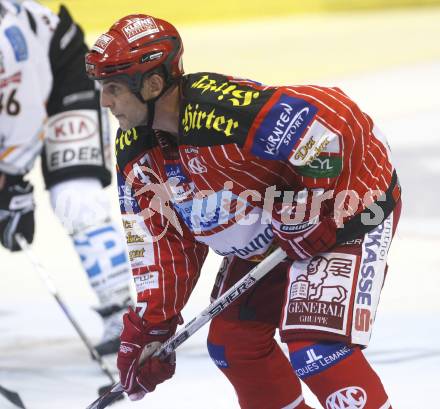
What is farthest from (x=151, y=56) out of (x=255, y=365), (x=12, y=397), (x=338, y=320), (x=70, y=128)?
(x=70, y=128)

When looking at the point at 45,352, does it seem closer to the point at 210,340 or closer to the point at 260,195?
the point at 210,340

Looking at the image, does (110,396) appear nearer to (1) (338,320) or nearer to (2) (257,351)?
(2) (257,351)

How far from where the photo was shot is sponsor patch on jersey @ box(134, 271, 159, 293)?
3615 mm

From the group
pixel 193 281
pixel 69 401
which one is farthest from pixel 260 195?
pixel 69 401

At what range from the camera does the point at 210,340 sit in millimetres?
3635

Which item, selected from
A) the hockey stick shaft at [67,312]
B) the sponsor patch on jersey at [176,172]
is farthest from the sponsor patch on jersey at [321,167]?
the hockey stick shaft at [67,312]

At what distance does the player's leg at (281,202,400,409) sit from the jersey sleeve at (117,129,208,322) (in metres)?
0.45

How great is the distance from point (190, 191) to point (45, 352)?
206cm

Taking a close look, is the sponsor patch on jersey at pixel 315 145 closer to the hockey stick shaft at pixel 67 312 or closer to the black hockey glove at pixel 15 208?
the hockey stick shaft at pixel 67 312

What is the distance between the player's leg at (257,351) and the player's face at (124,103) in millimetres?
685

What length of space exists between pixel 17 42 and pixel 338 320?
8.10 feet

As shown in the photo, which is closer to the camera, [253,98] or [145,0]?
[253,98]

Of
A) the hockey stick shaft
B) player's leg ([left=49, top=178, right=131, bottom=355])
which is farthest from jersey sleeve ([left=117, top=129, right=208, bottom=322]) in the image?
player's leg ([left=49, top=178, right=131, bottom=355])

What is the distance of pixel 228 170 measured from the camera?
3.30 meters
